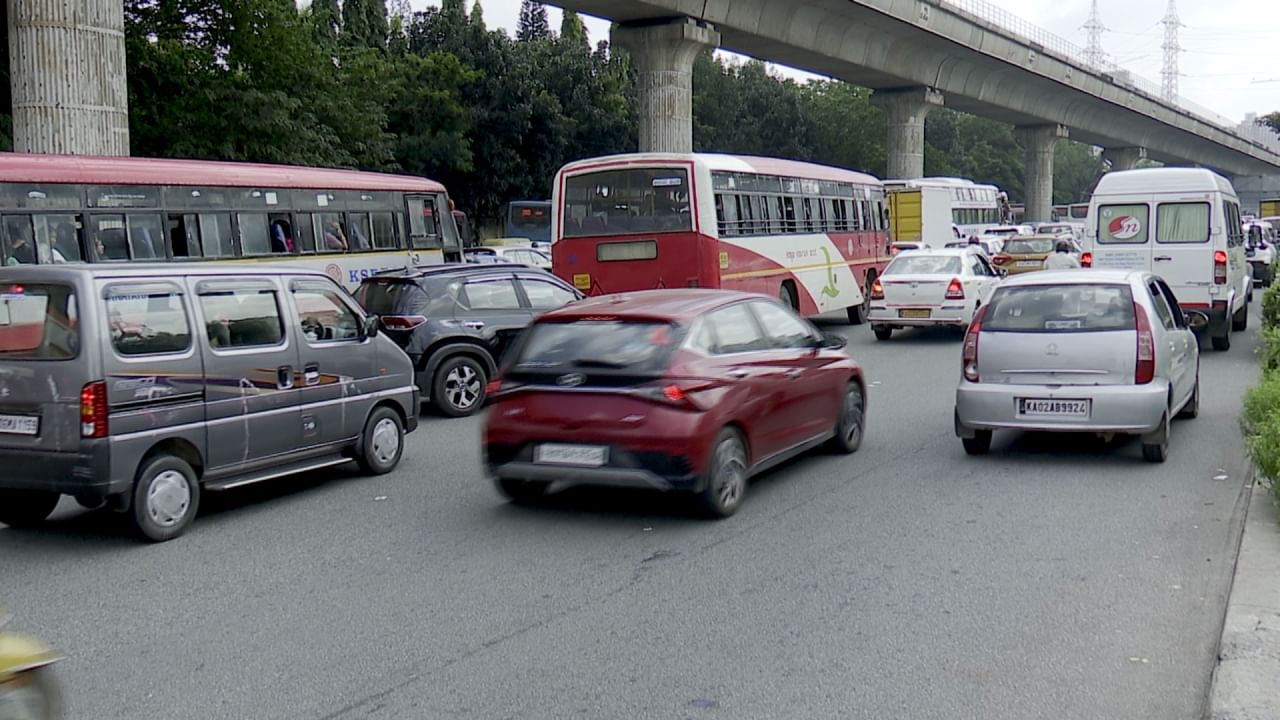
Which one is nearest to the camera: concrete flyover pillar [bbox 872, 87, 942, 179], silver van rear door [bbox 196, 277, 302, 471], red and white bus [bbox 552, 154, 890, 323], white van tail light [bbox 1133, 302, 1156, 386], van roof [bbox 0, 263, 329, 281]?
van roof [bbox 0, 263, 329, 281]

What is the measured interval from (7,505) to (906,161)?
1556 inches

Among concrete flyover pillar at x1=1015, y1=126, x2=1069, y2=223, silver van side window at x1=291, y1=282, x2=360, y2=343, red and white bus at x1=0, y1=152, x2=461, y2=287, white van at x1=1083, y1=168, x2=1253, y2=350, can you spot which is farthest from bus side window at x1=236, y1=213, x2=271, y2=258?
concrete flyover pillar at x1=1015, y1=126, x2=1069, y2=223

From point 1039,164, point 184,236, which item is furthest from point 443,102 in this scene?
point 1039,164

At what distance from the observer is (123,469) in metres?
7.47

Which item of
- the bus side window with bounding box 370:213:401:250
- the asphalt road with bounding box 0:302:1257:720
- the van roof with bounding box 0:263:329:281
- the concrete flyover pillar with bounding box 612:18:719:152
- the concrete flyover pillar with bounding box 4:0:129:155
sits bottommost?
the asphalt road with bounding box 0:302:1257:720

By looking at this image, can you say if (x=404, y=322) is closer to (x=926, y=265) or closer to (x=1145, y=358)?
(x=1145, y=358)

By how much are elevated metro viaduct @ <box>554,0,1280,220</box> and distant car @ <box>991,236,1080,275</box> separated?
303 inches

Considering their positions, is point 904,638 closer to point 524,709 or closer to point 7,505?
point 524,709

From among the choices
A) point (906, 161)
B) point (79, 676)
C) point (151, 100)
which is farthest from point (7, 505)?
point (906, 161)

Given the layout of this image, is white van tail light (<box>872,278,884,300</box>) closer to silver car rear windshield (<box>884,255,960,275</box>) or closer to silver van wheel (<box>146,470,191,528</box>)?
silver car rear windshield (<box>884,255,960,275</box>)

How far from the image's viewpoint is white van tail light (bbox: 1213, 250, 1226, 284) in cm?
1756

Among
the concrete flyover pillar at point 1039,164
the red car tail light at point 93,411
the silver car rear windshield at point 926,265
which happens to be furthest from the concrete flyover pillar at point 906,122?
the red car tail light at point 93,411

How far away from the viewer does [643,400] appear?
7758mm

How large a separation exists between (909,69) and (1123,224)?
23.2m
